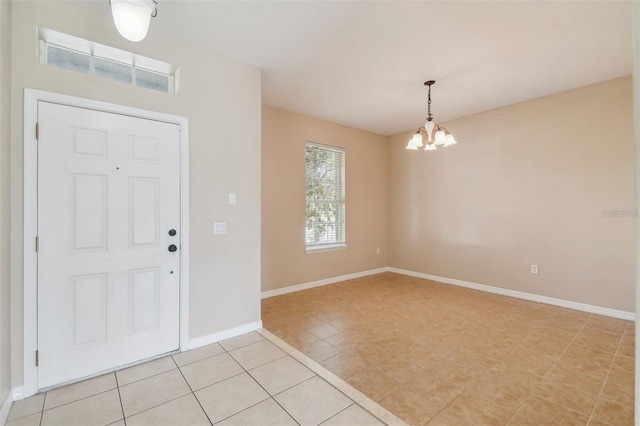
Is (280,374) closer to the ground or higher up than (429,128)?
closer to the ground

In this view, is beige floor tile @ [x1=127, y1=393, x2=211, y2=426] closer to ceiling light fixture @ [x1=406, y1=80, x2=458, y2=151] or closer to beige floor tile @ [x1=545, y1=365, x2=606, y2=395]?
beige floor tile @ [x1=545, y1=365, x2=606, y2=395]

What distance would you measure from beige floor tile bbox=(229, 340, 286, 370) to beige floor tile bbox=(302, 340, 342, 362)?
0.23 m

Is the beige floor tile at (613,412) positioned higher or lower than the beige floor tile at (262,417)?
lower

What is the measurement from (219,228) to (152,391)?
138 cm

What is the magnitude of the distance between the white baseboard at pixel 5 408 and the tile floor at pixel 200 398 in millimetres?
29

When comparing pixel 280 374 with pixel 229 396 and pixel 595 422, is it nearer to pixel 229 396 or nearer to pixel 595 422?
pixel 229 396

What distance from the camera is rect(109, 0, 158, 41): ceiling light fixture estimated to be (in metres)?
1.50

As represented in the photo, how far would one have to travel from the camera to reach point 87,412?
176 cm

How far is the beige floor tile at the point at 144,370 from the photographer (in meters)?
2.12

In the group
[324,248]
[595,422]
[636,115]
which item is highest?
[636,115]

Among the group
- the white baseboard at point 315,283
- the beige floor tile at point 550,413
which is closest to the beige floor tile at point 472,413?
the beige floor tile at point 550,413

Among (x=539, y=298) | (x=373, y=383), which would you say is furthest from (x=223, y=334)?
(x=539, y=298)

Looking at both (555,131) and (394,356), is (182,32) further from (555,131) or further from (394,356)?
(555,131)

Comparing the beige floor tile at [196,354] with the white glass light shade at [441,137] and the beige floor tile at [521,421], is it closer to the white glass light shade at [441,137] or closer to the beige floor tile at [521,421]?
the beige floor tile at [521,421]
